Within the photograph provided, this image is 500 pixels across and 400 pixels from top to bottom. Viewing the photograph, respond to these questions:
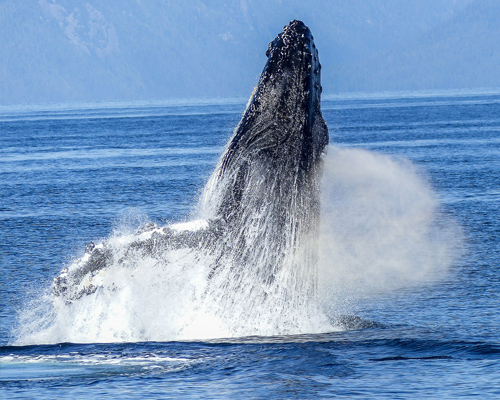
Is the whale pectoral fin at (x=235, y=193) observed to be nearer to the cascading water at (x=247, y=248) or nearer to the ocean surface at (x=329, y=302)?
the cascading water at (x=247, y=248)

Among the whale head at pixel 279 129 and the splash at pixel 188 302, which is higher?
the whale head at pixel 279 129

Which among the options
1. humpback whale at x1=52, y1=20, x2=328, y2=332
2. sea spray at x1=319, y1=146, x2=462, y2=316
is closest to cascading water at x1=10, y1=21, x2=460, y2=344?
humpback whale at x1=52, y1=20, x2=328, y2=332

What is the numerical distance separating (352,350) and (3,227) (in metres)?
13.4

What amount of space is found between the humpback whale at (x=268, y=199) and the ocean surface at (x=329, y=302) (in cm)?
60

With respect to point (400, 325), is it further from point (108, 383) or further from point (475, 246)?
point (475, 246)

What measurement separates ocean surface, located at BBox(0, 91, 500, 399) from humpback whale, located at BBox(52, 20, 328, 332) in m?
0.60

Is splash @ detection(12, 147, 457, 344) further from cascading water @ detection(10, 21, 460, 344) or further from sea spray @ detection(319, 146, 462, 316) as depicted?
sea spray @ detection(319, 146, 462, 316)

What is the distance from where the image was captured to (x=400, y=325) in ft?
40.8

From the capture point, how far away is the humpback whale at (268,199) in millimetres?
11812

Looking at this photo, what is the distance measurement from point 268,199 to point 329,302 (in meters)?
3.04

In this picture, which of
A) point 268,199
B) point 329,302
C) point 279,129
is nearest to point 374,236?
point 329,302

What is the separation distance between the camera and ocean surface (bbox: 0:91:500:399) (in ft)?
31.5

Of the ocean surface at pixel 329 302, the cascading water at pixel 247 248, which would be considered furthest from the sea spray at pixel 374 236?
the cascading water at pixel 247 248

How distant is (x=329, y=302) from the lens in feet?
46.9
